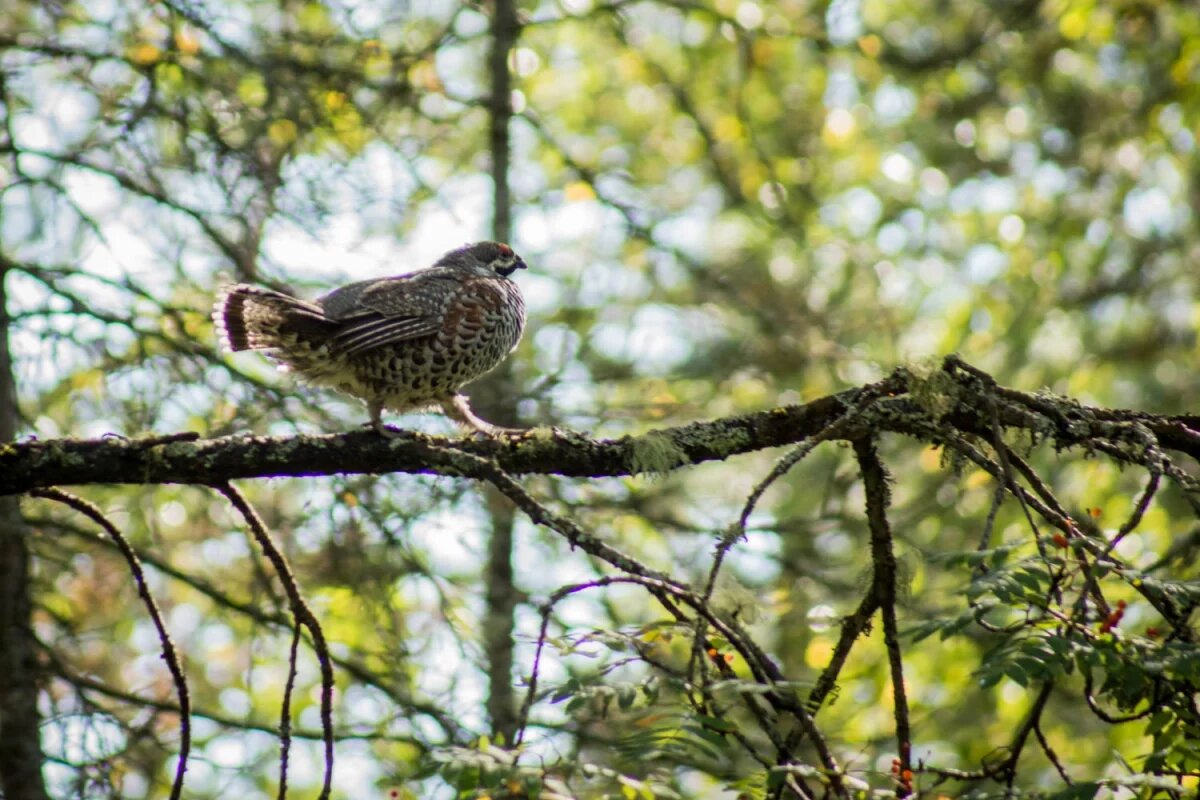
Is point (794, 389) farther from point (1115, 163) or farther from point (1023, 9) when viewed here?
point (1115, 163)

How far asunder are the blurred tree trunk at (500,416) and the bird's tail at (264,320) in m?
1.71

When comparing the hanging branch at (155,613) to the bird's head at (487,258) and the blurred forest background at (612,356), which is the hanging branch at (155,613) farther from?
the bird's head at (487,258)

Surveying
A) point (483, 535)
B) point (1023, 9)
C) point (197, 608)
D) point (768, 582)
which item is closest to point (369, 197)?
point (483, 535)

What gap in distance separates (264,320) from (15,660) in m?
2.23

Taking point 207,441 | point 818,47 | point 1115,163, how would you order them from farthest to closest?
point 1115,163 < point 818,47 < point 207,441

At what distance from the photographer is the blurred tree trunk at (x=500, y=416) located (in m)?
6.92

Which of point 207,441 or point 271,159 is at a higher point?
point 271,159

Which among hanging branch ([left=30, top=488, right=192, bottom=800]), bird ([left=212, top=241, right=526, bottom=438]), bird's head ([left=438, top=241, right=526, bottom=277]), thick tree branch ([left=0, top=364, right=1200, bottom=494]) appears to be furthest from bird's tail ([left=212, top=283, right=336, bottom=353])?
hanging branch ([left=30, top=488, right=192, bottom=800])

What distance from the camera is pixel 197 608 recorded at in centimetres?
1193

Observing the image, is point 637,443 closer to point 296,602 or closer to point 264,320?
point 296,602

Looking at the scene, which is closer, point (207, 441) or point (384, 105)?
point (207, 441)

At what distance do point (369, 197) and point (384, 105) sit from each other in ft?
3.81

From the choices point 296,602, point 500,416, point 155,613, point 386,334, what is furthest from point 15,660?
point 296,602

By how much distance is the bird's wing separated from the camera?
5.45 meters
